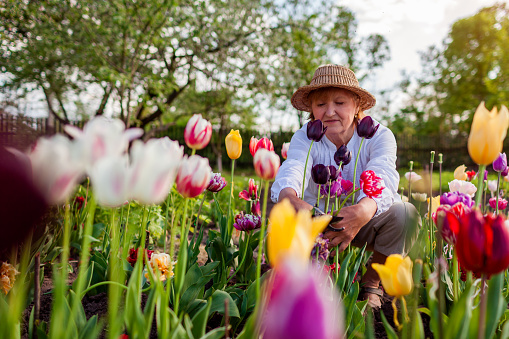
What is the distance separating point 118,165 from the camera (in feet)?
1.66

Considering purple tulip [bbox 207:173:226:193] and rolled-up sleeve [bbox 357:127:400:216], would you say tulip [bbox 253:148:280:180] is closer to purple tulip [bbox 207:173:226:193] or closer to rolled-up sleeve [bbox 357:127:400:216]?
purple tulip [bbox 207:173:226:193]

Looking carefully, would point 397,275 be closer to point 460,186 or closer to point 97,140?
point 97,140

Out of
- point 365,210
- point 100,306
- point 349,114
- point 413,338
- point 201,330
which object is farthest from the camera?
point 349,114

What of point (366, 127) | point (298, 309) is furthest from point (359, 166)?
point (298, 309)

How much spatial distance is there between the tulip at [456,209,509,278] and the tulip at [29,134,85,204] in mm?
625

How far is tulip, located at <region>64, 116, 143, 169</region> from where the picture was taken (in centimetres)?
51

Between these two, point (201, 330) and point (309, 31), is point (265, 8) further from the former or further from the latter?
point (201, 330)

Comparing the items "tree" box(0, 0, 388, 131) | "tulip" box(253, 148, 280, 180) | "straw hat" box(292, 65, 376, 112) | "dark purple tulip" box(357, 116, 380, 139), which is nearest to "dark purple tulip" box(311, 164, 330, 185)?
"dark purple tulip" box(357, 116, 380, 139)

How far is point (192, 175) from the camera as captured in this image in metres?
0.78

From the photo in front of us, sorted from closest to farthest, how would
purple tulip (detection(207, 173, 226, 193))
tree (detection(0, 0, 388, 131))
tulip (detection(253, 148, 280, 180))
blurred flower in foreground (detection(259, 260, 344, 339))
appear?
1. blurred flower in foreground (detection(259, 260, 344, 339))
2. tulip (detection(253, 148, 280, 180))
3. purple tulip (detection(207, 173, 226, 193))
4. tree (detection(0, 0, 388, 131))

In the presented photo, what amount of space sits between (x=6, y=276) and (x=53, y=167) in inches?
33.4

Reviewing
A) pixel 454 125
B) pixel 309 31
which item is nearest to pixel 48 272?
pixel 309 31

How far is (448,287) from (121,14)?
21.4 feet

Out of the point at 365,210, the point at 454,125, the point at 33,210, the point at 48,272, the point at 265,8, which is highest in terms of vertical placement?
the point at 265,8
